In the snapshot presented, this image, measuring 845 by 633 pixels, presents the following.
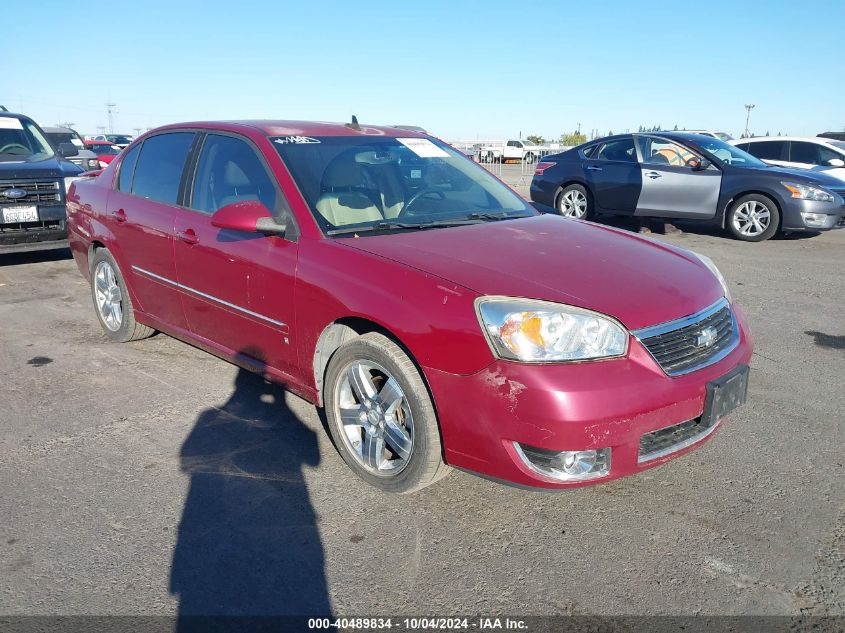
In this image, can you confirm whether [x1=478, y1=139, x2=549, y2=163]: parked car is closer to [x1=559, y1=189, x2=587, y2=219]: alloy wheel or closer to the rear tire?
[x1=559, y1=189, x2=587, y2=219]: alloy wheel

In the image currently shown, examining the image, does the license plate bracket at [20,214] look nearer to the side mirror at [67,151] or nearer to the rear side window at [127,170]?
the side mirror at [67,151]

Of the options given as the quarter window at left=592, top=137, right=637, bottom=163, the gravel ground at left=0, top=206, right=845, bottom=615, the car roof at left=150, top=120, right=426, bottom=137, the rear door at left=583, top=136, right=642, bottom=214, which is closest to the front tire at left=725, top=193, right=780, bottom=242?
the rear door at left=583, top=136, right=642, bottom=214

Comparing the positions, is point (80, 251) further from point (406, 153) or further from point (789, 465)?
point (789, 465)

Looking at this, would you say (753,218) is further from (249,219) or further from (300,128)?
(249,219)

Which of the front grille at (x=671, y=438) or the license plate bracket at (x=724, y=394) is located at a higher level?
the license plate bracket at (x=724, y=394)

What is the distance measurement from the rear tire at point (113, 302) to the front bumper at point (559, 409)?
319 centimetres

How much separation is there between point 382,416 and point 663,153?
30.4ft

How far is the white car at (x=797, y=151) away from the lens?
512 inches

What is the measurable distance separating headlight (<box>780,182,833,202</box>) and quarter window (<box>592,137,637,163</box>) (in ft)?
7.69

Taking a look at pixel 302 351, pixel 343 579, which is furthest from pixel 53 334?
pixel 343 579

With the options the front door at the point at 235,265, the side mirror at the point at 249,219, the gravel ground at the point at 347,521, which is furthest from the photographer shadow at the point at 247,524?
the side mirror at the point at 249,219

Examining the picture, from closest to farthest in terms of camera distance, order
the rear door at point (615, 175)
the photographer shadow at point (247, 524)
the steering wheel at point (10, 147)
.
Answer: the photographer shadow at point (247, 524)
the steering wheel at point (10, 147)
the rear door at point (615, 175)

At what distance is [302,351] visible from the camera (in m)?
3.49

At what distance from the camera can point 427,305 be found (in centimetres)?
285
